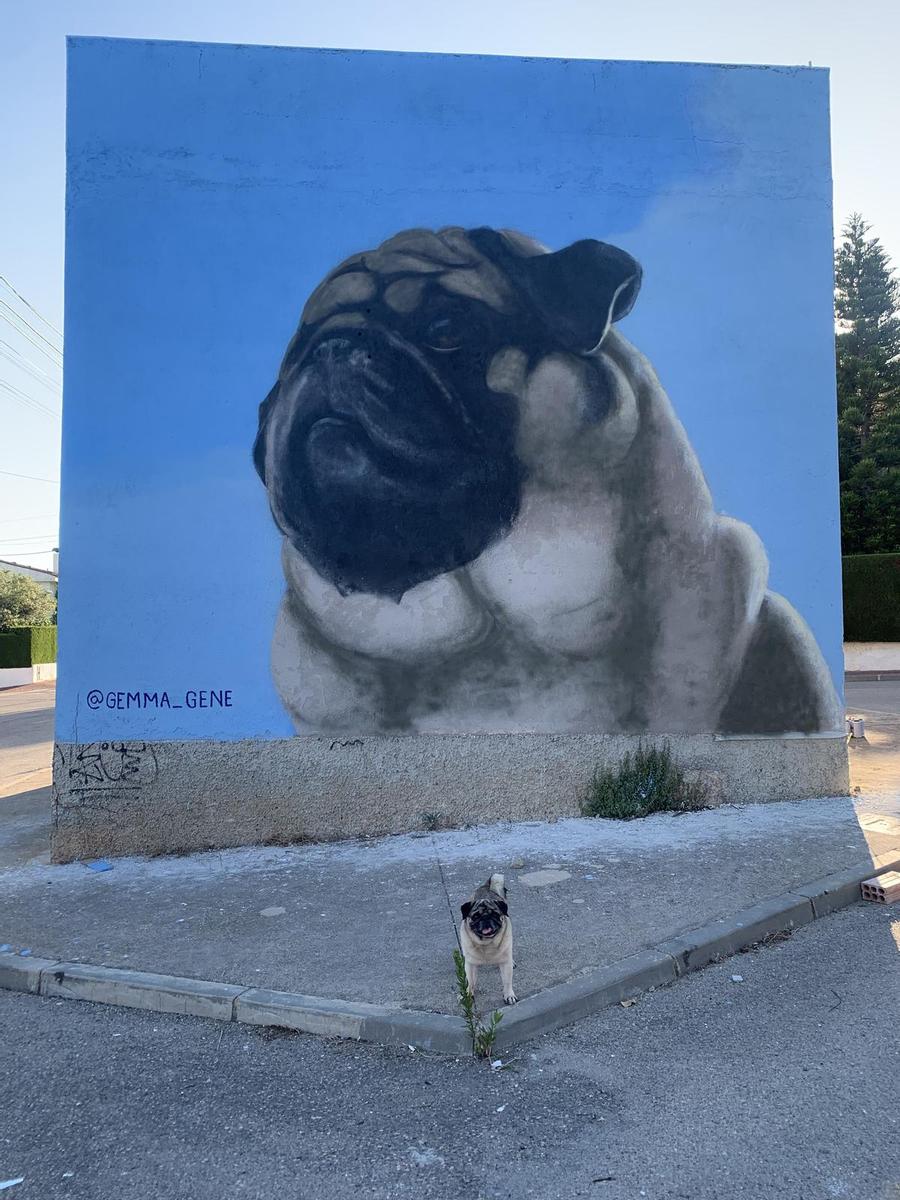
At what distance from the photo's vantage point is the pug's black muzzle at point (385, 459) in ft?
24.4

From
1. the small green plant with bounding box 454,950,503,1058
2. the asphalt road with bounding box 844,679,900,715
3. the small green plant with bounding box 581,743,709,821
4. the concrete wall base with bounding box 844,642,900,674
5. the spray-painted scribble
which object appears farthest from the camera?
the concrete wall base with bounding box 844,642,900,674

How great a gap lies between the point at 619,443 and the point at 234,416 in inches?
133

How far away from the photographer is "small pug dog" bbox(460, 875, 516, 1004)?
3971 mm

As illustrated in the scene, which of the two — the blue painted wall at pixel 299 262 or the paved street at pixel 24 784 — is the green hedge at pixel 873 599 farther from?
the paved street at pixel 24 784

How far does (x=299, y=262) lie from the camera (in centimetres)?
761

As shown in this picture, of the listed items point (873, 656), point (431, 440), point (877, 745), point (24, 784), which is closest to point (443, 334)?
point (431, 440)

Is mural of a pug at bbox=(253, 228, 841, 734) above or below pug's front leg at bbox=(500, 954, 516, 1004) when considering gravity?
above

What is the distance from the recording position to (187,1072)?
3809mm

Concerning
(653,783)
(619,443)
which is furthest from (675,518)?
(653,783)

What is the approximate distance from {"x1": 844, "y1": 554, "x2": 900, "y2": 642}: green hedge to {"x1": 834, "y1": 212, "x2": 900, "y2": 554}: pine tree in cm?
451

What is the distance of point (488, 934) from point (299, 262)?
595 cm

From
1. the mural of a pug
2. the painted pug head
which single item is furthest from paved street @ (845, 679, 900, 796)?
the painted pug head

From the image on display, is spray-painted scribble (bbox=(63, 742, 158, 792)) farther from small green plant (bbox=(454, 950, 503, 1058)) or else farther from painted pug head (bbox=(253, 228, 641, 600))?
small green plant (bbox=(454, 950, 503, 1058))

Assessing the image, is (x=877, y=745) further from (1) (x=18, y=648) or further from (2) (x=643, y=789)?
(1) (x=18, y=648)
